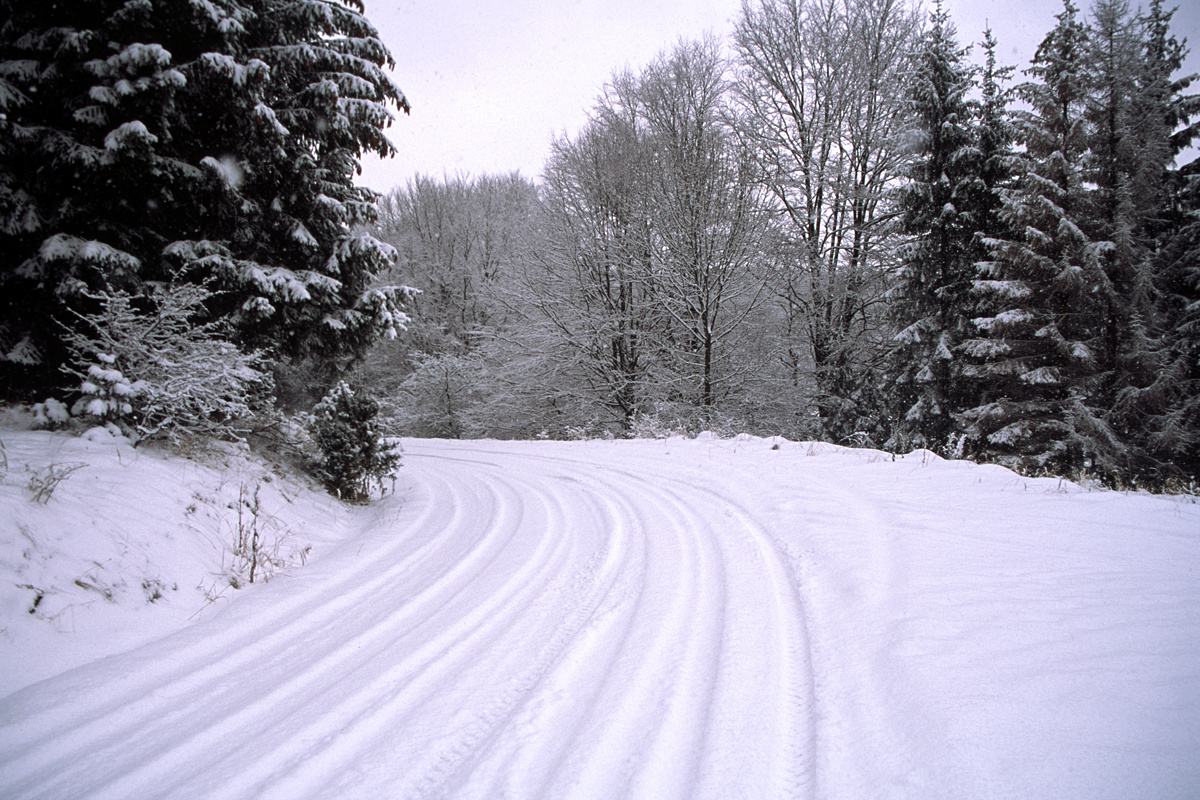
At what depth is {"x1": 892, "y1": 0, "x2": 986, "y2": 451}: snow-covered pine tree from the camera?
13320 millimetres

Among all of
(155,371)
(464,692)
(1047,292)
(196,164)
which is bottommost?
(464,692)

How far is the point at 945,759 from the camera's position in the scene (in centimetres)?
187

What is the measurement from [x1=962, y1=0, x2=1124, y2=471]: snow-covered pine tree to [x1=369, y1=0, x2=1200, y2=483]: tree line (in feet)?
0.20

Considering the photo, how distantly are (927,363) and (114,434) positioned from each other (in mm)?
15571

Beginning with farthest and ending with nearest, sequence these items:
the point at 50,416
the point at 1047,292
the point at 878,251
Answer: the point at 878,251, the point at 1047,292, the point at 50,416

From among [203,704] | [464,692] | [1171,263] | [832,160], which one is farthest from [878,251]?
[203,704]

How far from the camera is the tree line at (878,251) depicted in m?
12.0

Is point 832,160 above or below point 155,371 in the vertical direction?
above

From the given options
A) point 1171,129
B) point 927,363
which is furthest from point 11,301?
point 1171,129

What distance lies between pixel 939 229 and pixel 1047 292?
2.88 m

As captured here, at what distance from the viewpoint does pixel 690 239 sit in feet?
45.3

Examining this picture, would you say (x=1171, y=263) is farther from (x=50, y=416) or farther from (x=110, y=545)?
(x=50, y=416)

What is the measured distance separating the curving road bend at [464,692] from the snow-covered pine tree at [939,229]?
38.7 ft

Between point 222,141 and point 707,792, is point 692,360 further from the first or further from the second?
point 707,792
